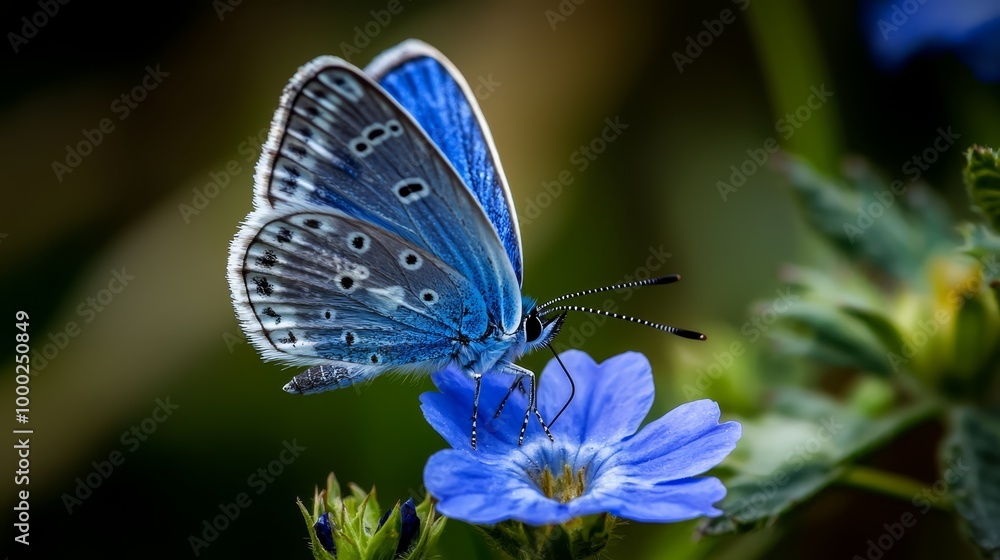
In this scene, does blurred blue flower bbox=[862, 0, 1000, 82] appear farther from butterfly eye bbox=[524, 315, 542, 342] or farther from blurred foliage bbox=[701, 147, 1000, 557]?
butterfly eye bbox=[524, 315, 542, 342]

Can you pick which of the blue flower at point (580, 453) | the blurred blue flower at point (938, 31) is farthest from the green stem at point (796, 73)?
the blue flower at point (580, 453)

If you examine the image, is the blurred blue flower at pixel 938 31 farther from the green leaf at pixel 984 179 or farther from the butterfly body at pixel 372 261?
the butterfly body at pixel 372 261

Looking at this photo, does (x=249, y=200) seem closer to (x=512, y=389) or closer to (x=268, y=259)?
(x=268, y=259)

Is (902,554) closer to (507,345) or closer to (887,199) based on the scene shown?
(887,199)

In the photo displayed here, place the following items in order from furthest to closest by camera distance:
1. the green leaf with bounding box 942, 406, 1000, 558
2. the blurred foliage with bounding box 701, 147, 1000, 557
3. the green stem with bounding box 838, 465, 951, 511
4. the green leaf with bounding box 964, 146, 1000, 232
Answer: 1. the green stem with bounding box 838, 465, 951, 511
2. the blurred foliage with bounding box 701, 147, 1000, 557
3. the green leaf with bounding box 942, 406, 1000, 558
4. the green leaf with bounding box 964, 146, 1000, 232

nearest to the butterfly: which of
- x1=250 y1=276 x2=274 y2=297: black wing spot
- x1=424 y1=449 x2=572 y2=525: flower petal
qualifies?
x1=250 y1=276 x2=274 y2=297: black wing spot

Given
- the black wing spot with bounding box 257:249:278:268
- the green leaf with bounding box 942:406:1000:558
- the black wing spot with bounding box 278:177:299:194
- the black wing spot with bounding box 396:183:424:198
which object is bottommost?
the black wing spot with bounding box 257:249:278:268

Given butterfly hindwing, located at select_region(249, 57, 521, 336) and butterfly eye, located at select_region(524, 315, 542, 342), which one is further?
butterfly eye, located at select_region(524, 315, 542, 342)
